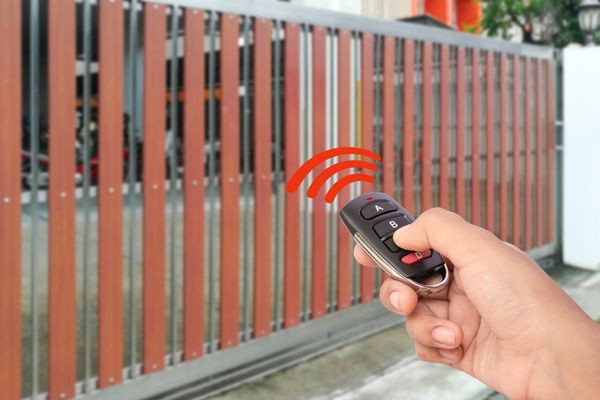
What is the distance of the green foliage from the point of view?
1017cm

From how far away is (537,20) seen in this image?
1114 cm

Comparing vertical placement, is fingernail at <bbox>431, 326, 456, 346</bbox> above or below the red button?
below

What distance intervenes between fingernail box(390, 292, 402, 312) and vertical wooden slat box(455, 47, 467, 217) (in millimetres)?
3618

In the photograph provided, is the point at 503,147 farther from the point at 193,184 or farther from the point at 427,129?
the point at 193,184

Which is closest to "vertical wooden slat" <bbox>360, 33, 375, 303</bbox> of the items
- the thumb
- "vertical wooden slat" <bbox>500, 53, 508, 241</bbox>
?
"vertical wooden slat" <bbox>500, 53, 508, 241</bbox>

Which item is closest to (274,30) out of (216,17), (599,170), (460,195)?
(216,17)

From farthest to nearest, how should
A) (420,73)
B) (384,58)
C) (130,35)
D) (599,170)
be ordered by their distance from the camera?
(599,170) → (420,73) → (384,58) → (130,35)

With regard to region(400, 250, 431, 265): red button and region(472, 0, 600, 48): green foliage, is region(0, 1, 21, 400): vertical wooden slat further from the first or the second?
region(472, 0, 600, 48): green foliage

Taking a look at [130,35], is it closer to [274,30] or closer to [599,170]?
[274,30]

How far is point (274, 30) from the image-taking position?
3504 millimetres

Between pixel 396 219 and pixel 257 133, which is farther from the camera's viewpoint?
pixel 257 133

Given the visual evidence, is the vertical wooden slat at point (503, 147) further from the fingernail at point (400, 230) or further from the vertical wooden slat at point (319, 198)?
the fingernail at point (400, 230)

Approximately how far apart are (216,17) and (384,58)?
1.27 metres

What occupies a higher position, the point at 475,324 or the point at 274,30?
the point at 274,30
